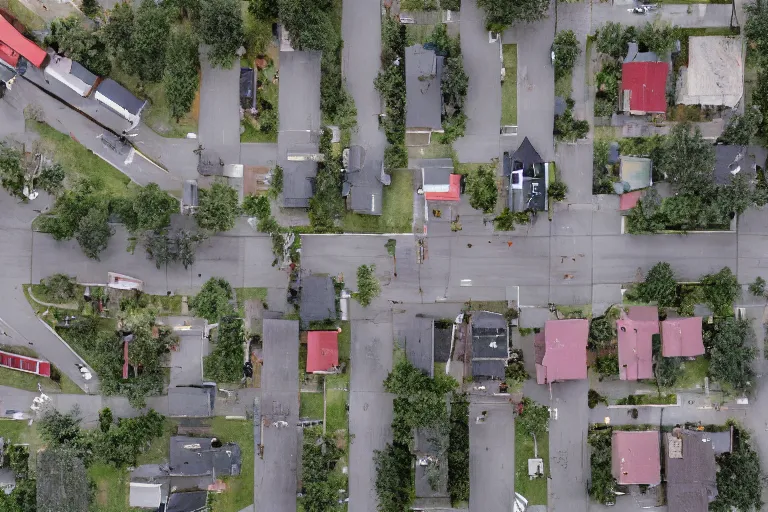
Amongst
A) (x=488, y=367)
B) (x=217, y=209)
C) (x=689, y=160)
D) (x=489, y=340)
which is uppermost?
(x=689, y=160)

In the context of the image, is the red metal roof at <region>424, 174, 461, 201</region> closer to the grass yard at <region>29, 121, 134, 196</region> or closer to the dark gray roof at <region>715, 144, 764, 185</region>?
the dark gray roof at <region>715, 144, 764, 185</region>

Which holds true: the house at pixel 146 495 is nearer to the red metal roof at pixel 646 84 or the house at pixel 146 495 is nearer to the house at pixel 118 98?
the house at pixel 118 98

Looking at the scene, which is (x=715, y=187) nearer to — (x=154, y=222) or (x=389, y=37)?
(x=389, y=37)

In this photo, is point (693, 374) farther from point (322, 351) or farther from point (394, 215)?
point (322, 351)

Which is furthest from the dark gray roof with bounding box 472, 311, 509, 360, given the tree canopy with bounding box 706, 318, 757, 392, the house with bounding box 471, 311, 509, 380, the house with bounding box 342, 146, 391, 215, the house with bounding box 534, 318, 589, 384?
the tree canopy with bounding box 706, 318, 757, 392

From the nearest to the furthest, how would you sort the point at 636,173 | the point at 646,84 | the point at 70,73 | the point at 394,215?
the point at 646,84 → the point at 70,73 → the point at 636,173 → the point at 394,215

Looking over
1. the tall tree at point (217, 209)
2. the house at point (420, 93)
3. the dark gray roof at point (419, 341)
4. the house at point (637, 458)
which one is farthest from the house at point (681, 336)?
the tall tree at point (217, 209)

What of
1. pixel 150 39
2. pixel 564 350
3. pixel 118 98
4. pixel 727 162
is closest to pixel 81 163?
pixel 118 98
